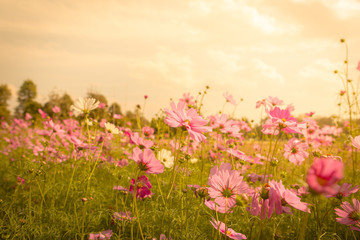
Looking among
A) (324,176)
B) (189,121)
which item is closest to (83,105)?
(189,121)

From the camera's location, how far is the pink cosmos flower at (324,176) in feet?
1.09

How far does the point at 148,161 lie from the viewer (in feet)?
2.74

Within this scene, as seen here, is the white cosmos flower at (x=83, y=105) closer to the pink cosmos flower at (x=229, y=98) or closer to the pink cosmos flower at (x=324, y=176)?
the pink cosmos flower at (x=324, y=176)

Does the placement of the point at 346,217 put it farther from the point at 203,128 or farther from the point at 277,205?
the point at 203,128

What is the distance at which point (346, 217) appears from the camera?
1021 mm

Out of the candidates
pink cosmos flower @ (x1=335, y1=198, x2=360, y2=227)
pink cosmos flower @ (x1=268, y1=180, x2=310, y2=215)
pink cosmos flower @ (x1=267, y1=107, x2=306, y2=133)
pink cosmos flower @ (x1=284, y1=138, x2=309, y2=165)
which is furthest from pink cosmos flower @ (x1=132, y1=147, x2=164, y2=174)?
pink cosmos flower @ (x1=284, y1=138, x2=309, y2=165)

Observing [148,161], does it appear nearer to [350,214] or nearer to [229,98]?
[350,214]

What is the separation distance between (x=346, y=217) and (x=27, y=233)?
145 centimetres

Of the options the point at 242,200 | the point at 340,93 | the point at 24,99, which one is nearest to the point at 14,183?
the point at 242,200

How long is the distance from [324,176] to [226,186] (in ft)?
1.83

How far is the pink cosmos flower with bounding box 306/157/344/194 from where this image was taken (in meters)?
0.33

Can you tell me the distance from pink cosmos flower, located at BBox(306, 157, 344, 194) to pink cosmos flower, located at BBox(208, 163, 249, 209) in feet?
1.68

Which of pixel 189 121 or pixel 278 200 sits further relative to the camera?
pixel 189 121

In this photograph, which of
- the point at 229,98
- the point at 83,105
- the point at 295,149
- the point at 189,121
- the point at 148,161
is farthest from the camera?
the point at 229,98
